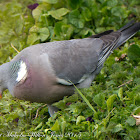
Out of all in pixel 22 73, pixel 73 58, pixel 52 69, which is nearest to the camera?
pixel 22 73

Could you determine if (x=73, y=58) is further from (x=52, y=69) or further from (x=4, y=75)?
(x=4, y=75)

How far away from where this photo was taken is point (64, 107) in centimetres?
326

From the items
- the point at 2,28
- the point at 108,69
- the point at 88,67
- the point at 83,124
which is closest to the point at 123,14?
the point at 108,69

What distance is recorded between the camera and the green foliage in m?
2.82

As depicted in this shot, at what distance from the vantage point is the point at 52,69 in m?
3.33

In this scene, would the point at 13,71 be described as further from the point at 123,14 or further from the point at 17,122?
the point at 123,14

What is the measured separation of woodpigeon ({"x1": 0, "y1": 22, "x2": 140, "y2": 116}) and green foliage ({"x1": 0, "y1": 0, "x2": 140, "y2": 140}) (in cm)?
24

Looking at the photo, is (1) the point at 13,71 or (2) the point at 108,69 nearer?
(1) the point at 13,71

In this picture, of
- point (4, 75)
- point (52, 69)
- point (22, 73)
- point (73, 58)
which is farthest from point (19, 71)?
point (73, 58)

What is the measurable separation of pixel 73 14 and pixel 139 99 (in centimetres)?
252

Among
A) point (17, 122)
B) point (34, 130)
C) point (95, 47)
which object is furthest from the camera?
point (95, 47)

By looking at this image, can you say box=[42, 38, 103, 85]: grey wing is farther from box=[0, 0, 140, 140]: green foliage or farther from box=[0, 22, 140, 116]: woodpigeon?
box=[0, 0, 140, 140]: green foliage

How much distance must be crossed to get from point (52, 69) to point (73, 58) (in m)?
0.43

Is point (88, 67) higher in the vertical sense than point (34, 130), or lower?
higher
